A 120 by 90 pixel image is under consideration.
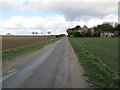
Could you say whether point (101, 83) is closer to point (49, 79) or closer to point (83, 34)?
point (49, 79)

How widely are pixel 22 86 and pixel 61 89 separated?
1.42m

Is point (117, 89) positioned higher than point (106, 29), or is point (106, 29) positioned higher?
point (106, 29)

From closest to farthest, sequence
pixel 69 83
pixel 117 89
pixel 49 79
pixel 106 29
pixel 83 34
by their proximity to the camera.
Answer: pixel 117 89 → pixel 69 83 → pixel 49 79 → pixel 83 34 → pixel 106 29

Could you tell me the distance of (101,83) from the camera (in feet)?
20.0

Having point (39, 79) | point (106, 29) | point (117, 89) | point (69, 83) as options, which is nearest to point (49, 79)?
point (39, 79)

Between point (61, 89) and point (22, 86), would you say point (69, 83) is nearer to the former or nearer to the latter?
point (61, 89)

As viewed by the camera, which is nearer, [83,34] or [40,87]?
[40,87]

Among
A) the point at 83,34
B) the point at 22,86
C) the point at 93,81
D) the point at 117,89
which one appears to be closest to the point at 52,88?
the point at 22,86

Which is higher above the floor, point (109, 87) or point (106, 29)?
point (106, 29)

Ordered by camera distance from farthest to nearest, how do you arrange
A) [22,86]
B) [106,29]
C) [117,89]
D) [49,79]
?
[106,29] → [49,79] → [22,86] → [117,89]

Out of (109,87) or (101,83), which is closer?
(109,87)

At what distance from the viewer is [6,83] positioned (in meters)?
6.34

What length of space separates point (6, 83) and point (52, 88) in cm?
196

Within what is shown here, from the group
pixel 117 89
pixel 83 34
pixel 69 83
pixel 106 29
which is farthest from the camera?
pixel 106 29
